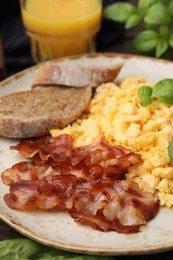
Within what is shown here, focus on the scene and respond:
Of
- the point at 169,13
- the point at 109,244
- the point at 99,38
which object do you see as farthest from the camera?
the point at 99,38

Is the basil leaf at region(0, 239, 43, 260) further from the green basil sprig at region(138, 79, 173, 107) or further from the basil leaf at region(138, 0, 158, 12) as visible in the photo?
the basil leaf at region(138, 0, 158, 12)

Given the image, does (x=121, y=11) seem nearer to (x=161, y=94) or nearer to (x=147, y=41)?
(x=147, y=41)

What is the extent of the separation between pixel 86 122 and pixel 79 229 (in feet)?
2.38

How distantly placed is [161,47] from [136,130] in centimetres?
113

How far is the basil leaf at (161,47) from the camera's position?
3.55 m

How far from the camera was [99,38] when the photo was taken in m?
4.25

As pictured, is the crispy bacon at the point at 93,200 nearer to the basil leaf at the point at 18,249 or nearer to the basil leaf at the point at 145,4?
the basil leaf at the point at 18,249

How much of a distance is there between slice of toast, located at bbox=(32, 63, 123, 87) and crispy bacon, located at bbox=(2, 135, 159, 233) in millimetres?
590

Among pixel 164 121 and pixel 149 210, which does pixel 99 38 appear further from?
pixel 149 210

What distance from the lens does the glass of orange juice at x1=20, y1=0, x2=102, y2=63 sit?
3.85 metres

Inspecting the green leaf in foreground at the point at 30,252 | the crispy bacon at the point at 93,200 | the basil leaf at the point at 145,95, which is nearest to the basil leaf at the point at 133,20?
the basil leaf at the point at 145,95

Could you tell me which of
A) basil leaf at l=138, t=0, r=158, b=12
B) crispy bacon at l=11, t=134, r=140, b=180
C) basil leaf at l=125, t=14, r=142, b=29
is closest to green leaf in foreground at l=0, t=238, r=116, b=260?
crispy bacon at l=11, t=134, r=140, b=180

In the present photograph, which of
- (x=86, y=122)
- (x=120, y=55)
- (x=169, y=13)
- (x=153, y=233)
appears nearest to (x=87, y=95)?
(x=86, y=122)

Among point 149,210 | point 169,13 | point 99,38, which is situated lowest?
point 99,38
